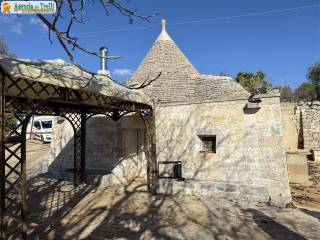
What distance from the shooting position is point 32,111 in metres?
6.04

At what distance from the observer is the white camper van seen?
25953mm

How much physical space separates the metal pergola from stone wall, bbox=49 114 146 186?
0.52 m

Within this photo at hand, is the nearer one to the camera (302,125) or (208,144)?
(208,144)

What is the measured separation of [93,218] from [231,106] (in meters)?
5.46

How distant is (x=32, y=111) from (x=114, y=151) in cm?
659

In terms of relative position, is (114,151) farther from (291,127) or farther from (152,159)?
(291,127)

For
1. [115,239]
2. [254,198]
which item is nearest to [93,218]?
[115,239]

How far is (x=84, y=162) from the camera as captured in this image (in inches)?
480

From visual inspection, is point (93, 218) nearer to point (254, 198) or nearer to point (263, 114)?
point (254, 198)

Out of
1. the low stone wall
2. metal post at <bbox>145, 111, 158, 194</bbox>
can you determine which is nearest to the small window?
metal post at <bbox>145, 111, 158, 194</bbox>

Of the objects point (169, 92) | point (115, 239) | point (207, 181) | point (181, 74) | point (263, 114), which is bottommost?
point (115, 239)

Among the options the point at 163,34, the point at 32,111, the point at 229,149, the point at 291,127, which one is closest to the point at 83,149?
the point at 229,149

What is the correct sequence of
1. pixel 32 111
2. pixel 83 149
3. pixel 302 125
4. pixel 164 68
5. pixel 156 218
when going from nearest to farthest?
pixel 32 111 < pixel 156 218 < pixel 83 149 < pixel 164 68 < pixel 302 125

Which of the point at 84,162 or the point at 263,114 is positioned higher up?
the point at 263,114
